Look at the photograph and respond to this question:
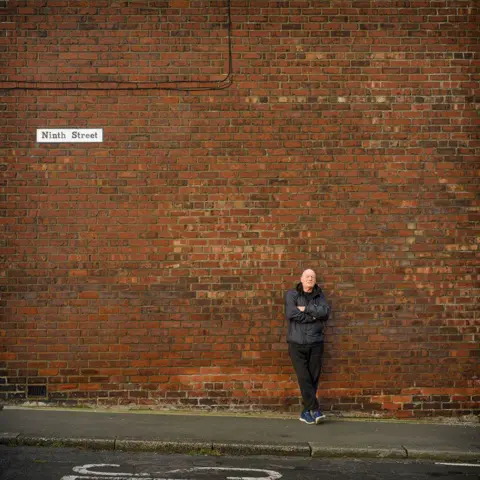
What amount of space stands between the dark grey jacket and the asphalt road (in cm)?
179

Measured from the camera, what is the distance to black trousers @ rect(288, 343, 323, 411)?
28.6ft

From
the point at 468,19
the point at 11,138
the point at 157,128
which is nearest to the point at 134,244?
the point at 157,128

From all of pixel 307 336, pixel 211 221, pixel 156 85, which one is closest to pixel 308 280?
pixel 307 336

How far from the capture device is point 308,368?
8875mm

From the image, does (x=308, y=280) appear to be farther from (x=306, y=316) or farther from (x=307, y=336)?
(x=307, y=336)

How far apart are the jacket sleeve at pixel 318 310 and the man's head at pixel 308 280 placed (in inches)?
7.8

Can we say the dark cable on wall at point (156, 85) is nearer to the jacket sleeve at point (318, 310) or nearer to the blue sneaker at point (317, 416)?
the jacket sleeve at point (318, 310)

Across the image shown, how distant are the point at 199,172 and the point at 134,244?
1.30 metres

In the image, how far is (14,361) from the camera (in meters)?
9.26

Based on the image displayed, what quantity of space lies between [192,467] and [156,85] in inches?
197

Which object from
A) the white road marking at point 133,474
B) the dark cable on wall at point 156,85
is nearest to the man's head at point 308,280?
the white road marking at point 133,474

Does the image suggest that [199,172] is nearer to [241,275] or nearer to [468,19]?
[241,275]

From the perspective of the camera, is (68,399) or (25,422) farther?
(68,399)

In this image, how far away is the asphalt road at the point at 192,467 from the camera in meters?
6.56
